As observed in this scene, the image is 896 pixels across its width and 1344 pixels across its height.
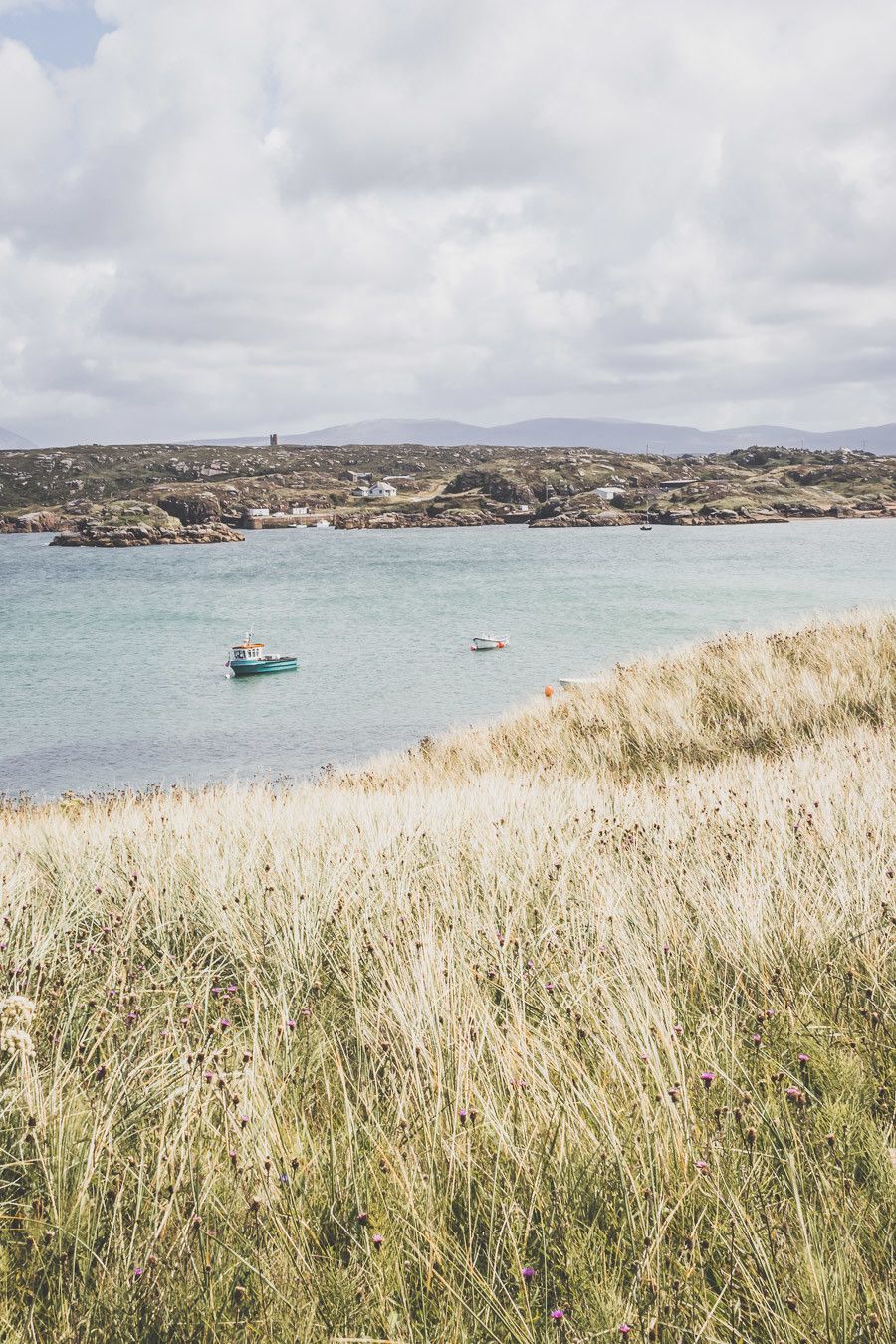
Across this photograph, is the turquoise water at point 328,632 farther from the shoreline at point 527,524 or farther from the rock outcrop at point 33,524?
the rock outcrop at point 33,524

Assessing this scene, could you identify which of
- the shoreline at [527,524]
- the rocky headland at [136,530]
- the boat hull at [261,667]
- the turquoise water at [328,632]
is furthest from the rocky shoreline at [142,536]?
the boat hull at [261,667]

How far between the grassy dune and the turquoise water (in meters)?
7.55

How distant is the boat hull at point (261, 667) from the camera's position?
28.7 meters

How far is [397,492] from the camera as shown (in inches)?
5846

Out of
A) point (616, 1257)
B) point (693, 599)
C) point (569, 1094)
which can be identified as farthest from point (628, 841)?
point (693, 599)

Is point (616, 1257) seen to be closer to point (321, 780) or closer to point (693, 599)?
point (321, 780)

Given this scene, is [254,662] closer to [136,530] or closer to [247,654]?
[247,654]

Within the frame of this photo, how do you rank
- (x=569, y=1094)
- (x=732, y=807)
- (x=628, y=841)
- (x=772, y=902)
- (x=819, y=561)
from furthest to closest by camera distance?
1. (x=819, y=561)
2. (x=732, y=807)
3. (x=628, y=841)
4. (x=772, y=902)
5. (x=569, y=1094)

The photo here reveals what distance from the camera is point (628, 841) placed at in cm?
512

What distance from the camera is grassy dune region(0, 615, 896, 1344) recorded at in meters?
1.98

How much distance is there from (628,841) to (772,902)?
123 cm

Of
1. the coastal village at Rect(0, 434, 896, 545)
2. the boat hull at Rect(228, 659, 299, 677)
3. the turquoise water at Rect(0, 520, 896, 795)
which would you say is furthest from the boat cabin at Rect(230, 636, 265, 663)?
the coastal village at Rect(0, 434, 896, 545)

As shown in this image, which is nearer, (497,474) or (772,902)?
(772,902)

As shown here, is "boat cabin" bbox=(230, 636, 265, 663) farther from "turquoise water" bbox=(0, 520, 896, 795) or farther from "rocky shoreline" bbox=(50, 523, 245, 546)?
"rocky shoreline" bbox=(50, 523, 245, 546)
